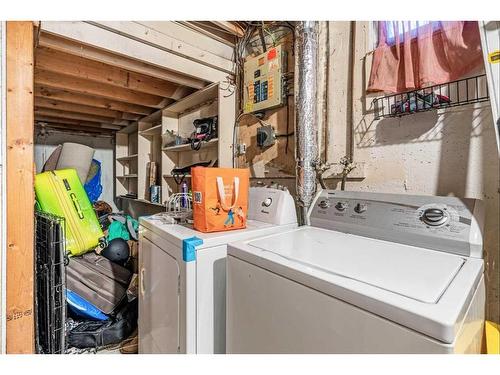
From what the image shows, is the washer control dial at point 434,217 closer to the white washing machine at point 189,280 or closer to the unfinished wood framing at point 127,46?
the white washing machine at point 189,280

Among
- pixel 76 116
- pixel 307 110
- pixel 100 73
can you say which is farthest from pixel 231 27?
pixel 76 116

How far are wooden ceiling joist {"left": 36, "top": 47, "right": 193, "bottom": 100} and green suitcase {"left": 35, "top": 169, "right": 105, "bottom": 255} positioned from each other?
91 cm

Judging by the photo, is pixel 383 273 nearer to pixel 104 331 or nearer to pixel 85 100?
pixel 104 331

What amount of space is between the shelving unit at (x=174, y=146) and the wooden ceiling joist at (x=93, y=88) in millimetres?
182

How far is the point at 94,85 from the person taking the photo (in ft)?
8.70

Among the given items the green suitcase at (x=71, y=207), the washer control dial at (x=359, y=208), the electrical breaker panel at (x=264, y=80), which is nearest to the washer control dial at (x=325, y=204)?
the washer control dial at (x=359, y=208)

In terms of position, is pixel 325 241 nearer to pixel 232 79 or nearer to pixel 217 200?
pixel 217 200

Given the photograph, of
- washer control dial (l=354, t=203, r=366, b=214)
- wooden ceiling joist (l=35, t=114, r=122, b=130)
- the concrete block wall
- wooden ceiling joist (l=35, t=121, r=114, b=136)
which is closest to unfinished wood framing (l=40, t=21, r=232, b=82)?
the concrete block wall

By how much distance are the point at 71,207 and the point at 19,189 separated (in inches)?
47.7

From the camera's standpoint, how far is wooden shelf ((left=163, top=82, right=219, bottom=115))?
7.92 feet

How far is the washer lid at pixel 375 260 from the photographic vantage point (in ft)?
2.19
